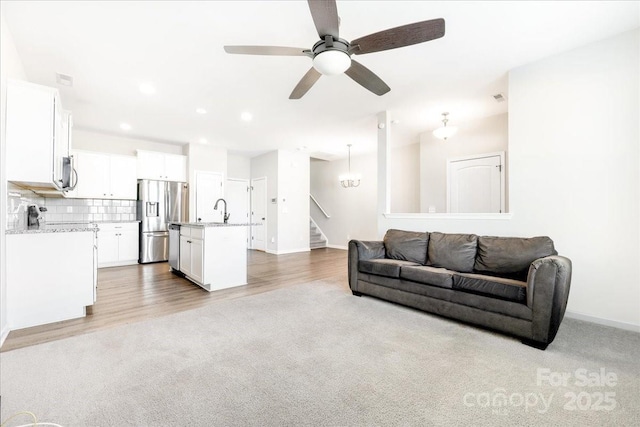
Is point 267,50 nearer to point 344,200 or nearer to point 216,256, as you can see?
point 216,256

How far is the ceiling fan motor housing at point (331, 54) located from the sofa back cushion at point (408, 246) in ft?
7.54

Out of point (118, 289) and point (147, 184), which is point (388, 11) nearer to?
point (118, 289)

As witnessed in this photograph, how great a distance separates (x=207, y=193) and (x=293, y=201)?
7.12 feet

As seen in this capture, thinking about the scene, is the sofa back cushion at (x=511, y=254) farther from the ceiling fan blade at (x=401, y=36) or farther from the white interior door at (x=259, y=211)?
the white interior door at (x=259, y=211)

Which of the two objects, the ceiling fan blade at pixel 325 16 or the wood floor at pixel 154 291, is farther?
the wood floor at pixel 154 291

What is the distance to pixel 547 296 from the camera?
2.06 metres

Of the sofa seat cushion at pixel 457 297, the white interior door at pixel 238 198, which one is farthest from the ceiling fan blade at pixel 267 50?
the white interior door at pixel 238 198

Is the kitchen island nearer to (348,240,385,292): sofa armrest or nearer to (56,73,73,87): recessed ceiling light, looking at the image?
(348,240,385,292): sofa armrest

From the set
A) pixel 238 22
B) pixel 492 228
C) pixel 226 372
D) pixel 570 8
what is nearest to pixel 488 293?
pixel 492 228

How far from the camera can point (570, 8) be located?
2.23 meters

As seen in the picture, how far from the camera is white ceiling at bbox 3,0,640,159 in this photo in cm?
226

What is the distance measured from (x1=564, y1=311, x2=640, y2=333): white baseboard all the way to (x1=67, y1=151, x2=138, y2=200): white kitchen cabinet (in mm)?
7277

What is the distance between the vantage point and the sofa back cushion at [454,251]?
3.00m

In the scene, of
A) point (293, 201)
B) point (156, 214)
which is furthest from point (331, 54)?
point (293, 201)
